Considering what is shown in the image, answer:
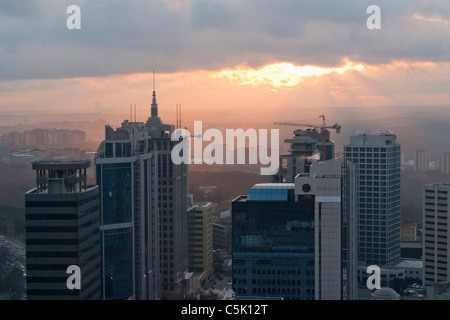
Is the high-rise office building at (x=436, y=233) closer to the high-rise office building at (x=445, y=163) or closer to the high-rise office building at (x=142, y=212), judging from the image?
the high-rise office building at (x=142, y=212)

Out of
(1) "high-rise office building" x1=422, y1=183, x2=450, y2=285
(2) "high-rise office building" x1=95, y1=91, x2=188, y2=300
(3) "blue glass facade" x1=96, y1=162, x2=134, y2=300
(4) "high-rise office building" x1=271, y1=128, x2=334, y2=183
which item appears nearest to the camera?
(3) "blue glass facade" x1=96, y1=162, x2=134, y2=300

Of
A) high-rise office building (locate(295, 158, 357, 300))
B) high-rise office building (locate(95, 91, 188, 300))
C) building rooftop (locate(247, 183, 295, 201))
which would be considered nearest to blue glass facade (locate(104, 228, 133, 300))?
high-rise office building (locate(95, 91, 188, 300))

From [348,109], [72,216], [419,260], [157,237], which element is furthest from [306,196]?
[419,260]

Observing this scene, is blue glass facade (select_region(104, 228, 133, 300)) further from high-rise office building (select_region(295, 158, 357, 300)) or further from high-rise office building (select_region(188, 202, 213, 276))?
high-rise office building (select_region(295, 158, 357, 300))

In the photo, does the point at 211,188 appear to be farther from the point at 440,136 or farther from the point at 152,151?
the point at 440,136

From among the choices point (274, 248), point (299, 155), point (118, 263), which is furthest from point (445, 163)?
point (274, 248)

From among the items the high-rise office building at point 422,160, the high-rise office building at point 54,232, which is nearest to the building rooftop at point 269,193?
the high-rise office building at point 54,232
